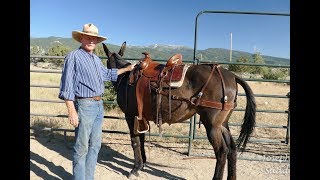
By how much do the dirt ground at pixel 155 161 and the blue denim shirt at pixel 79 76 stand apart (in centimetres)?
176

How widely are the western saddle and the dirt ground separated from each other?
0.67 metres

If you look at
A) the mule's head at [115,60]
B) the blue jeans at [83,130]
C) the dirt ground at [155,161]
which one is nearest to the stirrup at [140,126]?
the dirt ground at [155,161]

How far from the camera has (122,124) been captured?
26.7 feet

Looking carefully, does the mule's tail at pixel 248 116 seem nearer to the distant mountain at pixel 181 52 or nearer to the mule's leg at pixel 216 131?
A: the mule's leg at pixel 216 131

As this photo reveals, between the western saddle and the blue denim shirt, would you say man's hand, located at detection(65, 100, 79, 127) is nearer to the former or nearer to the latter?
the blue denim shirt

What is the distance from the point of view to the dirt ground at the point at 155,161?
5.01m

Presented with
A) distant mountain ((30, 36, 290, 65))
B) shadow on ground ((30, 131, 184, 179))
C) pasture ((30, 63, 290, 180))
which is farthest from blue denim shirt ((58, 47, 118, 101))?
distant mountain ((30, 36, 290, 65))

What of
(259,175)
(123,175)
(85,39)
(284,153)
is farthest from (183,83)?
(284,153)

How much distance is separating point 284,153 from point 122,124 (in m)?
3.99

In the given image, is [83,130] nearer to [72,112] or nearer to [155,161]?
[72,112]
